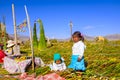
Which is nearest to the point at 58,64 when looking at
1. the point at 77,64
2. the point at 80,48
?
the point at 77,64

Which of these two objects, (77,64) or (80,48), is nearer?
(80,48)

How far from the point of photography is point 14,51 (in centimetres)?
2091

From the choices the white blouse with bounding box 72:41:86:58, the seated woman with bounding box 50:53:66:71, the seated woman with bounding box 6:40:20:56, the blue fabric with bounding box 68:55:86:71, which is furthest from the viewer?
the seated woman with bounding box 6:40:20:56

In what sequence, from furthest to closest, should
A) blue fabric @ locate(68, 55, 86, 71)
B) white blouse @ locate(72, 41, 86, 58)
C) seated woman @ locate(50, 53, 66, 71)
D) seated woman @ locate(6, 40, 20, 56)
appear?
seated woman @ locate(6, 40, 20, 56) → seated woman @ locate(50, 53, 66, 71) → blue fabric @ locate(68, 55, 86, 71) → white blouse @ locate(72, 41, 86, 58)

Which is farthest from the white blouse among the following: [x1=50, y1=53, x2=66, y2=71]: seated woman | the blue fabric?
[x1=50, y1=53, x2=66, y2=71]: seated woman

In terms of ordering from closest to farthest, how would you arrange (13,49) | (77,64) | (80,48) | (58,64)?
(80,48)
(77,64)
(58,64)
(13,49)

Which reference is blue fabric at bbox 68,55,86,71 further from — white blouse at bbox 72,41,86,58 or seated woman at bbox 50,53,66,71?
seated woman at bbox 50,53,66,71

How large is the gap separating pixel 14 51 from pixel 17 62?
510 centimetres

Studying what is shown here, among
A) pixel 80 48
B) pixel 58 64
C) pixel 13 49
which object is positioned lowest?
pixel 58 64

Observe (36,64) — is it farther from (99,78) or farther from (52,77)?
(99,78)

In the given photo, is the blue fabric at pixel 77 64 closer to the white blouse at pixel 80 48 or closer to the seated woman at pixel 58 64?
the white blouse at pixel 80 48

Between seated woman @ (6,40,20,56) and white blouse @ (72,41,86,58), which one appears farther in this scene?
seated woman @ (6,40,20,56)

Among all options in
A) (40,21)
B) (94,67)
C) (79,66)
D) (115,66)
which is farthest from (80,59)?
(40,21)

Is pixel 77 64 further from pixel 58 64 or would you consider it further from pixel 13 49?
pixel 13 49
